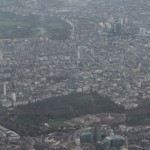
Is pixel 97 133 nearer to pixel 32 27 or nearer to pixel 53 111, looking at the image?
pixel 53 111

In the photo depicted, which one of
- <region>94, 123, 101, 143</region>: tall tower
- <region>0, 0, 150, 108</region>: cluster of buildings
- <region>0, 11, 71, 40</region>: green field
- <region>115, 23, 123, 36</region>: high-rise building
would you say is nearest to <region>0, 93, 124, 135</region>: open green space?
<region>0, 0, 150, 108</region>: cluster of buildings

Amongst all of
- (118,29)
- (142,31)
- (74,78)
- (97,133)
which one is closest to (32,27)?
(118,29)

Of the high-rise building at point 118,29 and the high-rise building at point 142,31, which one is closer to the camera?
the high-rise building at point 142,31

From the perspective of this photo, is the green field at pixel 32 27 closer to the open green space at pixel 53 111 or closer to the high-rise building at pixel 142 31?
the high-rise building at pixel 142 31

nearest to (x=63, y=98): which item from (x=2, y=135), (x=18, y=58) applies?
(x=2, y=135)

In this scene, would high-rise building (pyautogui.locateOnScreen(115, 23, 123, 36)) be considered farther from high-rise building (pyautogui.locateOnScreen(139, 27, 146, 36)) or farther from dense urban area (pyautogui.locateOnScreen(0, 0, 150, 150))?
high-rise building (pyautogui.locateOnScreen(139, 27, 146, 36))

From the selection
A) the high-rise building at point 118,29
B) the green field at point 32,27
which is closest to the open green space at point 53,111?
the green field at point 32,27
